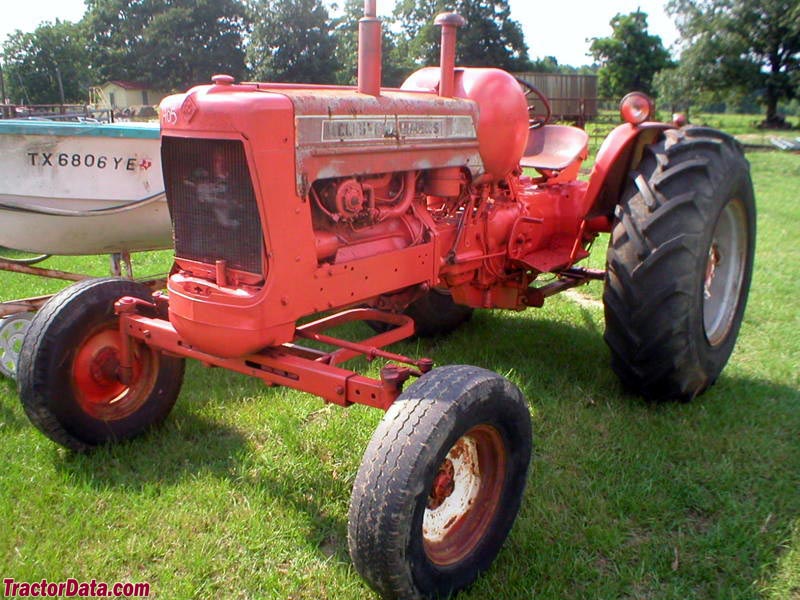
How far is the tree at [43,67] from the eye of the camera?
47.3 metres

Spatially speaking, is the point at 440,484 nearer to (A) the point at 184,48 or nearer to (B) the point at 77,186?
(B) the point at 77,186

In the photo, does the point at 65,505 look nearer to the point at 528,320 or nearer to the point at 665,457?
the point at 665,457

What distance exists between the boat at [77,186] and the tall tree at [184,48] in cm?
4542

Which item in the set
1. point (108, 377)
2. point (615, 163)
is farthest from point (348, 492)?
point (615, 163)

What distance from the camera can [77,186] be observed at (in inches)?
187

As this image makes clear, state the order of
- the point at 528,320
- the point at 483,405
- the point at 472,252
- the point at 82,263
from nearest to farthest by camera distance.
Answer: the point at 483,405 → the point at 472,252 → the point at 528,320 → the point at 82,263

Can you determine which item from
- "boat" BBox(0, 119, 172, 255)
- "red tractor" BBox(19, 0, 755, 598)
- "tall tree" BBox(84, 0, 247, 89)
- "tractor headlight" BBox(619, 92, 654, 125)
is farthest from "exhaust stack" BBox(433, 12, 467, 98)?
"tall tree" BBox(84, 0, 247, 89)

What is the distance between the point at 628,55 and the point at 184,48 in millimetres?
30517

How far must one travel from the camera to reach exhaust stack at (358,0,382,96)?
8.63ft

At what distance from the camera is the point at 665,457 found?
10.7 ft

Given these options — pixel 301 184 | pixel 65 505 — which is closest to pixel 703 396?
pixel 301 184

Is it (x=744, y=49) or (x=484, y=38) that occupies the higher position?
(x=484, y=38)

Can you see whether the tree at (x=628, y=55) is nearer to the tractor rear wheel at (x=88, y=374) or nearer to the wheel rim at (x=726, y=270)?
the wheel rim at (x=726, y=270)

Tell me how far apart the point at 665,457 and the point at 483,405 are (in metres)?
1.34
